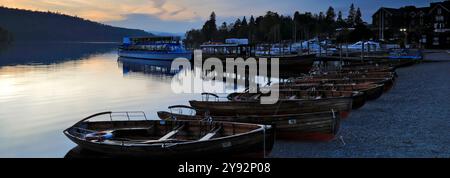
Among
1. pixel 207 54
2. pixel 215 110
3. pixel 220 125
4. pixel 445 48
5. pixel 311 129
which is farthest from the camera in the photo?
pixel 207 54

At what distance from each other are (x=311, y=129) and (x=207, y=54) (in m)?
71.0

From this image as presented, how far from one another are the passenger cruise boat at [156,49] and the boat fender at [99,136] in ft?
254

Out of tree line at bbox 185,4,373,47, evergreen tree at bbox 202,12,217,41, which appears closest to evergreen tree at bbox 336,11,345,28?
tree line at bbox 185,4,373,47

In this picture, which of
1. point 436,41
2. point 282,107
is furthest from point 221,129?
point 436,41

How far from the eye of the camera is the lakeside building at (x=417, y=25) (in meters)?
79.5

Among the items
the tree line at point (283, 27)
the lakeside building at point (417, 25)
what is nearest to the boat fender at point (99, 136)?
the lakeside building at point (417, 25)

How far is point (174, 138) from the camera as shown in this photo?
44.8ft

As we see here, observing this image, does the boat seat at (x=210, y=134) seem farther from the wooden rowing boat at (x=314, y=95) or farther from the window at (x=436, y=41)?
the window at (x=436, y=41)

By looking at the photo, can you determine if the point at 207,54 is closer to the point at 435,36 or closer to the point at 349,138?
the point at 435,36

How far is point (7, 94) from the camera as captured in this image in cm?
3878

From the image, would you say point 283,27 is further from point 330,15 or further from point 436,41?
point 436,41

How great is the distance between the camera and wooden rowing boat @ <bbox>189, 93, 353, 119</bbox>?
1834cm
